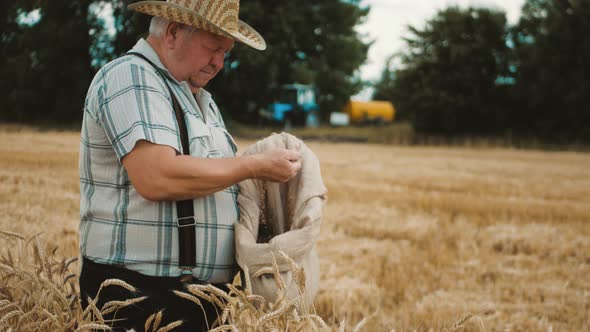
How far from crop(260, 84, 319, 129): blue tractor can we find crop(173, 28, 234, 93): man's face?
72.9 ft

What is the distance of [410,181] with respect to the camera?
9.77 metres

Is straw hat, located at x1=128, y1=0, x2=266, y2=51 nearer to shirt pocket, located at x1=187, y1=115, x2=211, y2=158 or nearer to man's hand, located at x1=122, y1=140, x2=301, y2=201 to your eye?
shirt pocket, located at x1=187, y1=115, x2=211, y2=158

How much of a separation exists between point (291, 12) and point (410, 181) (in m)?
14.5

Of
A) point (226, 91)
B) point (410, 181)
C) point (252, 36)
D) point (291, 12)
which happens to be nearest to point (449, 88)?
point (291, 12)

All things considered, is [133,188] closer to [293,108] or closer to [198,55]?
[198,55]

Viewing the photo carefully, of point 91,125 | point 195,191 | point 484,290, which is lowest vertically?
point 484,290

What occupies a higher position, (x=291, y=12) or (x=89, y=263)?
(x=291, y=12)

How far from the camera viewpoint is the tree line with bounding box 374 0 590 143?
709 inches

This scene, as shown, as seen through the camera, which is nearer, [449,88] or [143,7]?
[143,7]

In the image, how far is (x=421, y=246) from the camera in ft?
17.5

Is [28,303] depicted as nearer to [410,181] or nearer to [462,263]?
[462,263]

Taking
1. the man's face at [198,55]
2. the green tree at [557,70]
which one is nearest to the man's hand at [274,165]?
the man's face at [198,55]

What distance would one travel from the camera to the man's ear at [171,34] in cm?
214

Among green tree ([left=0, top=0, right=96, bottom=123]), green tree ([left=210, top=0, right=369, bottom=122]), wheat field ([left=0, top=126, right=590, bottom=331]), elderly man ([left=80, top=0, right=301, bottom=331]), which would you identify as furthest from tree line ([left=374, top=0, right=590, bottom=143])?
elderly man ([left=80, top=0, right=301, bottom=331])
